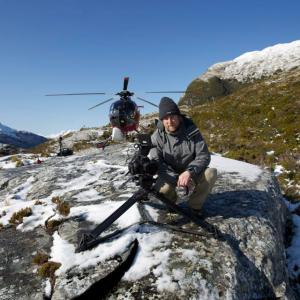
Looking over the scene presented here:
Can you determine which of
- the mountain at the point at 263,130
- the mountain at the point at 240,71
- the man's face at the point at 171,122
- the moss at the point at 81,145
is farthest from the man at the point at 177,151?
the mountain at the point at 240,71

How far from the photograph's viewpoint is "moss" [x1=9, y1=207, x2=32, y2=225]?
7440mm

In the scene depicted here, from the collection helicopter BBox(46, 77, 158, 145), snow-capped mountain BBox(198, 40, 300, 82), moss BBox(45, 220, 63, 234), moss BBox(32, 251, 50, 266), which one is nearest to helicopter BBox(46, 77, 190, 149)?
helicopter BBox(46, 77, 158, 145)

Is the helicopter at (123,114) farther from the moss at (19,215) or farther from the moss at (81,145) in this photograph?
the moss at (81,145)

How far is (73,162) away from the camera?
44.4ft

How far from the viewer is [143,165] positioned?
230 inches

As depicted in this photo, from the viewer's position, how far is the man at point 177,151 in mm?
6304

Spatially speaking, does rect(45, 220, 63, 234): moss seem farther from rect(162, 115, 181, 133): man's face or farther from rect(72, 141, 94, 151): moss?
rect(72, 141, 94, 151): moss

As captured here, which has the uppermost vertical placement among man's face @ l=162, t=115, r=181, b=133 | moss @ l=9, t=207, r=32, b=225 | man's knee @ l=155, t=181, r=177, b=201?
man's face @ l=162, t=115, r=181, b=133

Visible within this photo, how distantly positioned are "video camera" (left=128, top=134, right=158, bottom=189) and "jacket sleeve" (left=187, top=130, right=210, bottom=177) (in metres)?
0.70

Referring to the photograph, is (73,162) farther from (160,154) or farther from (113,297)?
(113,297)

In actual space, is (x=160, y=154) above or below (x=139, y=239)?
above

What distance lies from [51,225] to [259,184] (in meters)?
6.02

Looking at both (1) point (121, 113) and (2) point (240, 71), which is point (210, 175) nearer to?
(1) point (121, 113)

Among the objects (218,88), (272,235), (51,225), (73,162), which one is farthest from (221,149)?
(218,88)
